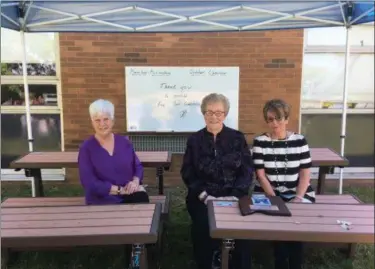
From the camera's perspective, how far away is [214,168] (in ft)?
9.17

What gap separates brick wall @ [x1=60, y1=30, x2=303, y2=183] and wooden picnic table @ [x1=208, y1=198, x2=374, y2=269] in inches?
113

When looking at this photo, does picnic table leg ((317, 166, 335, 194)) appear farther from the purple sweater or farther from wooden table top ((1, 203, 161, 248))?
wooden table top ((1, 203, 161, 248))

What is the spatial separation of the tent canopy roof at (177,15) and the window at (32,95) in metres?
1.20

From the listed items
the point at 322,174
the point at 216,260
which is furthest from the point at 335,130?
the point at 216,260

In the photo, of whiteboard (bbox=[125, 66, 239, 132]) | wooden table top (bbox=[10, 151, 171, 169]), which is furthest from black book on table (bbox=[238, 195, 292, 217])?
whiteboard (bbox=[125, 66, 239, 132])

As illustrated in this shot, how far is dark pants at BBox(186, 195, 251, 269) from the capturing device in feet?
A: 8.85

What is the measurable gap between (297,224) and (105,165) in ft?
4.80

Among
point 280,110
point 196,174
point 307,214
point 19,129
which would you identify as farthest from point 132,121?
point 307,214

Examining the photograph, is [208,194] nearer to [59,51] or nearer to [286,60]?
[286,60]

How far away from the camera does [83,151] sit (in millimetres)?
2891

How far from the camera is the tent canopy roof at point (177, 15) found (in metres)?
3.53

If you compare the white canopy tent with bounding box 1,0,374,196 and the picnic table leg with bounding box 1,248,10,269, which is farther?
the white canopy tent with bounding box 1,0,374,196

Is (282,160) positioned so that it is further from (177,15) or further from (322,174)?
(177,15)

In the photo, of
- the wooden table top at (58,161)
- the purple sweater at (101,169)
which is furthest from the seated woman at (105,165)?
the wooden table top at (58,161)
